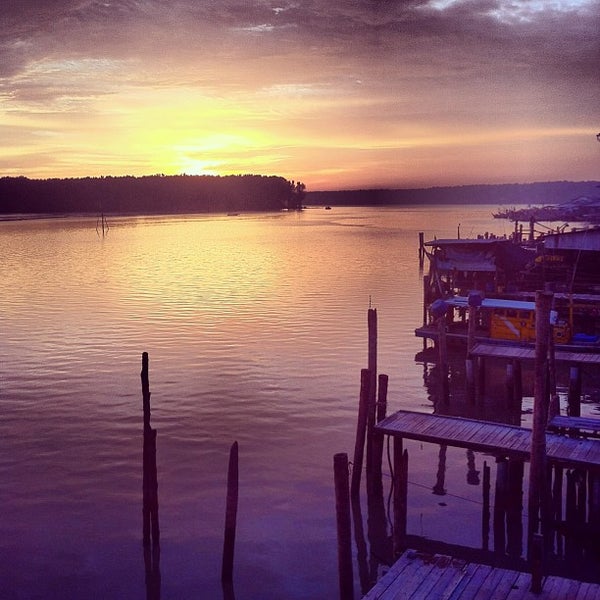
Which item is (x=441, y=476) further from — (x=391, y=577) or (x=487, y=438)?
(x=391, y=577)

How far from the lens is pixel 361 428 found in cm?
1639

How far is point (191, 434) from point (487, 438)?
9121mm

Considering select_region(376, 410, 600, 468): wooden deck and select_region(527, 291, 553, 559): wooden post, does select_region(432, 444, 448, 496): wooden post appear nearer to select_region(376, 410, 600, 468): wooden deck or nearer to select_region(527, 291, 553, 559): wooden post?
select_region(376, 410, 600, 468): wooden deck

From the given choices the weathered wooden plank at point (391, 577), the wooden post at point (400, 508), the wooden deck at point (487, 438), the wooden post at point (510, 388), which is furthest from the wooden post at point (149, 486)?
the wooden post at point (510, 388)

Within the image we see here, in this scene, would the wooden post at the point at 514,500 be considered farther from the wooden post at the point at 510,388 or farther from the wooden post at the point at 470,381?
the wooden post at the point at 470,381

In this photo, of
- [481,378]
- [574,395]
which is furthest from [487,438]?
[481,378]

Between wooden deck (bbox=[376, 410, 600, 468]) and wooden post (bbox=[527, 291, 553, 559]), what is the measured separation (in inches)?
40.2

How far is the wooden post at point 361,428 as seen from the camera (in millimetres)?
16203

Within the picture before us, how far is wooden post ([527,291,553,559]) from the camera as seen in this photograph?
12.5 metres

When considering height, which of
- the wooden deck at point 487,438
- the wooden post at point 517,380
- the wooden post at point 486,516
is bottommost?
the wooden post at point 486,516

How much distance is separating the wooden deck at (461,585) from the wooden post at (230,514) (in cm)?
315

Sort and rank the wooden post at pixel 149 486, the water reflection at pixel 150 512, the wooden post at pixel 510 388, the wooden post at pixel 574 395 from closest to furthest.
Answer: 1. the water reflection at pixel 150 512
2. the wooden post at pixel 149 486
3. the wooden post at pixel 574 395
4. the wooden post at pixel 510 388

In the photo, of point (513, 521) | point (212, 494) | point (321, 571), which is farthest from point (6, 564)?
point (513, 521)

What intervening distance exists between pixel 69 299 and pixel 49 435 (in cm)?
2862
